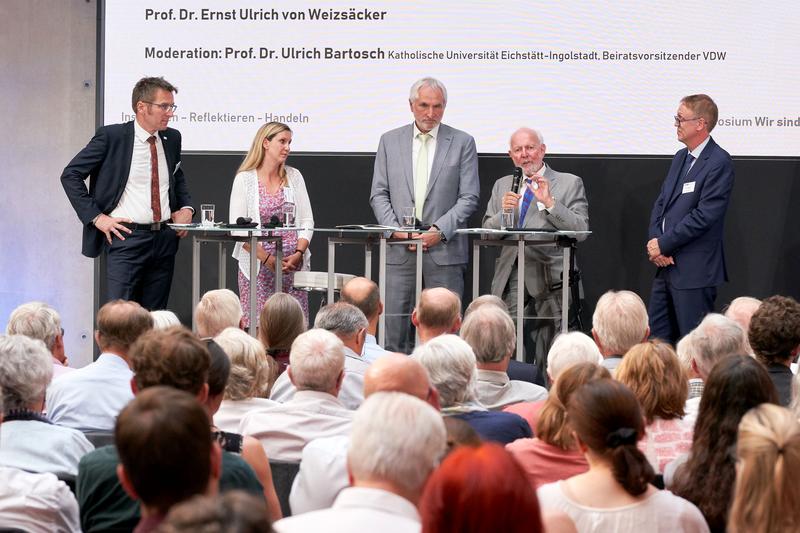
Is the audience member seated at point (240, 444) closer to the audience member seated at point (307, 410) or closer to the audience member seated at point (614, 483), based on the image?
the audience member seated at point (307, 410)

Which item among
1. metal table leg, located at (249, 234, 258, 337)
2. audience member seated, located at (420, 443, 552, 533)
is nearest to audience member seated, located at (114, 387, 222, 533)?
audience member seated, located at (420, 443, 552, 533)

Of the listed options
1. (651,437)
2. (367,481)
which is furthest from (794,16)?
(367,481)

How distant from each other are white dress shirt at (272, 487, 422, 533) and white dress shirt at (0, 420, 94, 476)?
1144mm

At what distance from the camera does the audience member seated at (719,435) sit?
8.82ft

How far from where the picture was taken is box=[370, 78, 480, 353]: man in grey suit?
6.82 meters

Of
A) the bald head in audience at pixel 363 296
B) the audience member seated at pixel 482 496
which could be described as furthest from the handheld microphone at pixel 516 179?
the audience member seated at pixel 482 496

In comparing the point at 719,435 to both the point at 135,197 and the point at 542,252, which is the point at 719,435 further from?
the point at 135,197

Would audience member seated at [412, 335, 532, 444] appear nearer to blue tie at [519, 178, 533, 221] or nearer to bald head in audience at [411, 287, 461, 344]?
bald head in audience at [411, 287, 461, 344]

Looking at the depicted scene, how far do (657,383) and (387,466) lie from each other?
139 centimetres

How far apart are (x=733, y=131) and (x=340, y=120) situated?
2.71m

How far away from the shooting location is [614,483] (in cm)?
244

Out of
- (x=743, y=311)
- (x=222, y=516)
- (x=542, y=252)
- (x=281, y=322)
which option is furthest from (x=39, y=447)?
(x=542, y=252)

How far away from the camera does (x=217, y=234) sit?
21.0ft

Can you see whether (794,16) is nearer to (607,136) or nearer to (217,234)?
(607,136)
